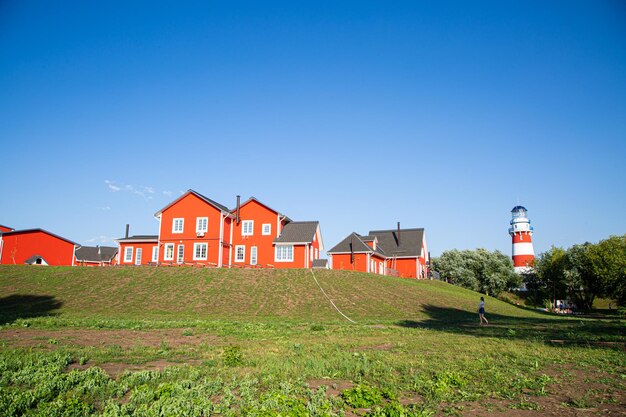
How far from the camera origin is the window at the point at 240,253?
1989 inches

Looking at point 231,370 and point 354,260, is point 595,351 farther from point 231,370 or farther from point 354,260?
point 354,260

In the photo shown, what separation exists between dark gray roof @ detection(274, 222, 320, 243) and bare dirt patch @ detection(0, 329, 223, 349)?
3016 cm

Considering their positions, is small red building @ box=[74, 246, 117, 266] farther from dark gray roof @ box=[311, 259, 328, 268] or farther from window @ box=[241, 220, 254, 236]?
dark gray roof @ box=[311, 259, 328, 268]

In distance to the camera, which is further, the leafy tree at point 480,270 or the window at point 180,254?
the leafy tree at point 480,270

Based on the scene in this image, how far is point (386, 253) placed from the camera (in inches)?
2579

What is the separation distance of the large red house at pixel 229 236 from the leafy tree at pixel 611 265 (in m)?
37.8

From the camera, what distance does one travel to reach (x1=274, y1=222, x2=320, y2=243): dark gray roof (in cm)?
4909

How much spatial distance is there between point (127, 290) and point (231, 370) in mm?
26298

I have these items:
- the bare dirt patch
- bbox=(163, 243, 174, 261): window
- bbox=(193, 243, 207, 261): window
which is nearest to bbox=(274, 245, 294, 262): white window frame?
bbox=(193, 243, 207, 261): window

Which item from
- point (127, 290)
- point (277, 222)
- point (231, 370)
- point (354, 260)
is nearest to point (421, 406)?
point (231, 370)

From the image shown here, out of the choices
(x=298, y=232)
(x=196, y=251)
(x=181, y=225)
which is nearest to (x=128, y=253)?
(x=181, y=225)

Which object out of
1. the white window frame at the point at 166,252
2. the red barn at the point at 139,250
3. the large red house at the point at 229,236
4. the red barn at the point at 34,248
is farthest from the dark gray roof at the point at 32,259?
the white window frame at the point at 166,252

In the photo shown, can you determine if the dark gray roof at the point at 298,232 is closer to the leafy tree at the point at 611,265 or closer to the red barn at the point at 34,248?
the red barn at the point at 34,248

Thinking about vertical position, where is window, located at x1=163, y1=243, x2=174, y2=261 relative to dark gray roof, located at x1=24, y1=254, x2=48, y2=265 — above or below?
above
